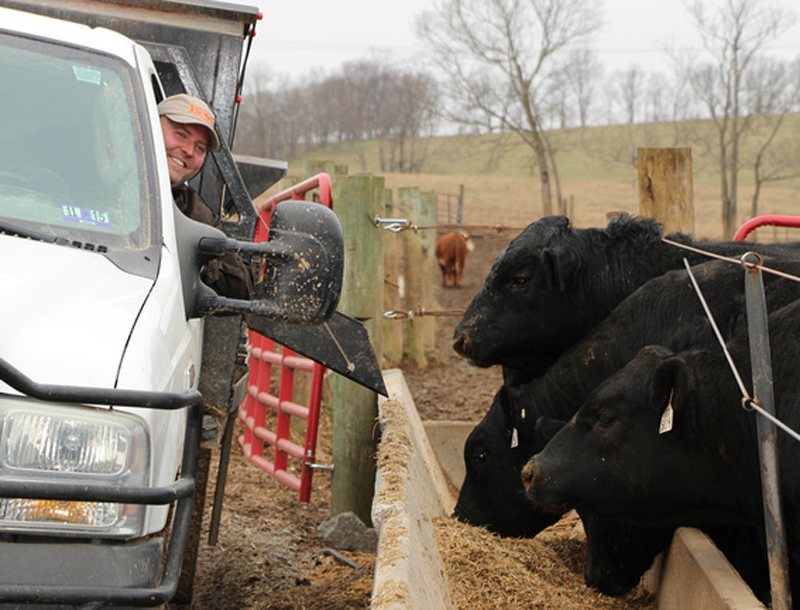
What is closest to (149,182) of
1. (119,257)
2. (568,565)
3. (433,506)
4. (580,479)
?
(119,257)

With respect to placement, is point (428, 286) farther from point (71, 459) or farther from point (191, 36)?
point (71, 459)

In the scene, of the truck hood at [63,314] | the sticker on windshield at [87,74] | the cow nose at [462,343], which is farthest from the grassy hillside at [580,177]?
the truck hood at [63,314]

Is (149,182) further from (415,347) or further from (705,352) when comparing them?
(415,347)

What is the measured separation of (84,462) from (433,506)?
2.98 metres

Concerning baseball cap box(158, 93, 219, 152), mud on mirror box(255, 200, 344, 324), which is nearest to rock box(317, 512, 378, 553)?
baseball cap box(158, 93, 219, 152)

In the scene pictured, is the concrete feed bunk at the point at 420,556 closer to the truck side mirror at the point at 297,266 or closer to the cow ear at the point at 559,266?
the truck side mirror at the point at 297,266

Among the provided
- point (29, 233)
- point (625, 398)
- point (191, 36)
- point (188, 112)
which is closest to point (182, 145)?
point (188, 112)

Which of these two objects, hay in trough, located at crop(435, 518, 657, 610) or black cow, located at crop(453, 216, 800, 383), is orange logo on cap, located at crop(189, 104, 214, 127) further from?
black cow, located at crop(453, 216, 800, 383)

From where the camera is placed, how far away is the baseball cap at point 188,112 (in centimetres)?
403

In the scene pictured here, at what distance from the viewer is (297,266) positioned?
8.93 ft

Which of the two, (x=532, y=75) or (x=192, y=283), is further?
(x=532, y=75)

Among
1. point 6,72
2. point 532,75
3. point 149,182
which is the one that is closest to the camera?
point 149,182

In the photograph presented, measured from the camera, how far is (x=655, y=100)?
57.3 m

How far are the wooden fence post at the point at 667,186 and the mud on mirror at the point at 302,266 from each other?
3998 mm
